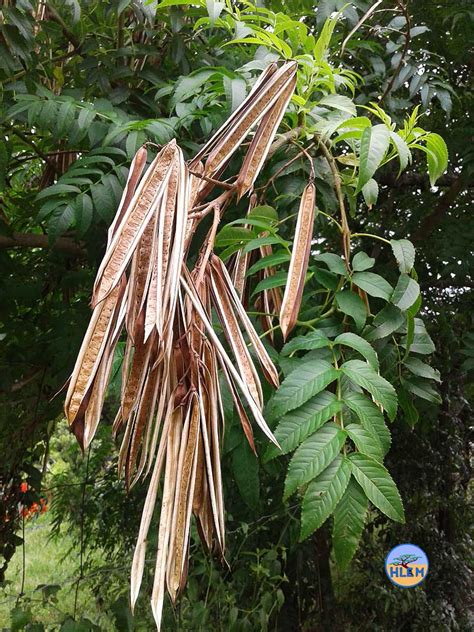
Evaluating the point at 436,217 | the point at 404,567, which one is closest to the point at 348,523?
the point at 404,567

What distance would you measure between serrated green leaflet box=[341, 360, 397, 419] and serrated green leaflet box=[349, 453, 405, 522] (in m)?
0.08

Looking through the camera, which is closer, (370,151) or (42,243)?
(370,151)

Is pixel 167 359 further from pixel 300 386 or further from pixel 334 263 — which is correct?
pixel 334 263

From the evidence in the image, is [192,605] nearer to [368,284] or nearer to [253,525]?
[253,525]

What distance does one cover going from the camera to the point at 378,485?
2.52 ft

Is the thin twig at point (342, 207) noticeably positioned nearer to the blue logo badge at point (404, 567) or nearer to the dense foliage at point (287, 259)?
the dense foliage at point (287, 259)

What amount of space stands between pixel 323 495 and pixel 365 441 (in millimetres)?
93

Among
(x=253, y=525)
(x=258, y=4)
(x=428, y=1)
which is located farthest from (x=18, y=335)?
(x=428, y=1)

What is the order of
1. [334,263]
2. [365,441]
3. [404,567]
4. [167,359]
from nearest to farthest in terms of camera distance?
1. [167,359]
2. [365,441]
3. [334,263]
4. [404,567]

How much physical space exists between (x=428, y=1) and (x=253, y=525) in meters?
1.78

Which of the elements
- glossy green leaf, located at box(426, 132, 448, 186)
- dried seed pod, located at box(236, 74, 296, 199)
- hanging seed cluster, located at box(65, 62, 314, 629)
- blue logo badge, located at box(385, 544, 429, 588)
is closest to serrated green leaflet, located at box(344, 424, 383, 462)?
hanging seed cluster, located at box(65, 62, 314, 629)

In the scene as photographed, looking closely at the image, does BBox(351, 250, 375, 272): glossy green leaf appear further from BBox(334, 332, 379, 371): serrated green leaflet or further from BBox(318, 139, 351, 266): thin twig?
BBox(334, 332, 379, 371): serrated green leaflet

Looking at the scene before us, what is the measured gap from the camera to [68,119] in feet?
4.58

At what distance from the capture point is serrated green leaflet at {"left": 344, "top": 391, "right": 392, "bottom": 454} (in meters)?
0.83
